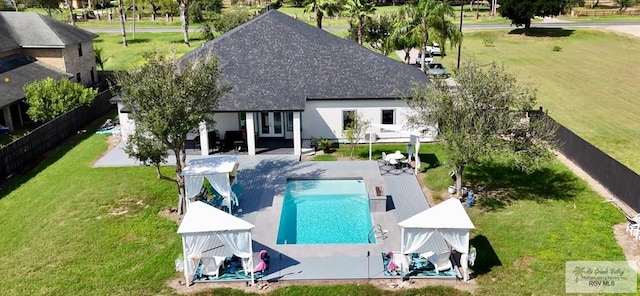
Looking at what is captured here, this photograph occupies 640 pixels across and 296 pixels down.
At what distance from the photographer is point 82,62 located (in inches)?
1895

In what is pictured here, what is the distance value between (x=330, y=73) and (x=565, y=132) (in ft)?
45.6

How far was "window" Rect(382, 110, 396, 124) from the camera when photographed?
31703mm

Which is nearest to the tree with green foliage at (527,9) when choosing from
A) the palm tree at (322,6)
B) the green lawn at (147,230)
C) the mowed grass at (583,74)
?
the mowed grass at (583,74)

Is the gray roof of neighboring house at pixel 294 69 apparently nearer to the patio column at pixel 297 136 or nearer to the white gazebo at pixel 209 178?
the patio column at pixel 297 136

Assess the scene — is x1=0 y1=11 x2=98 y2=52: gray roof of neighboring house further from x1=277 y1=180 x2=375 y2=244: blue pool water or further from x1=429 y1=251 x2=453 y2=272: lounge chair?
x1=429 y1=251 x2=453 y2=272: lounge chair

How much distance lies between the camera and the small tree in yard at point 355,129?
100 ft

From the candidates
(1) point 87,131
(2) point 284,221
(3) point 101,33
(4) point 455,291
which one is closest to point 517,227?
(4) point 455,291

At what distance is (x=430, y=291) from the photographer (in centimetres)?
1753

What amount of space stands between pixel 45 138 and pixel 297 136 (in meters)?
15.4

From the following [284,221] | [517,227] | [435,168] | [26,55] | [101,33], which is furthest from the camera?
[101,33]

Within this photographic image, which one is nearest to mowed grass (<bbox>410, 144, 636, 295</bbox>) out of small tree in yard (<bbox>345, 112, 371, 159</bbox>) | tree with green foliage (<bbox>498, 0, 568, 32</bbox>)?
small tree in yard (<bbox>345, 112, 371, 159</bbox>)

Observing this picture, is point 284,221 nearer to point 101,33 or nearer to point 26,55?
point 26,55

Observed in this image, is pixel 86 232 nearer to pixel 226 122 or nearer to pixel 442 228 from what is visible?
pixel 226 122

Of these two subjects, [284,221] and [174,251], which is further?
[284,221]
